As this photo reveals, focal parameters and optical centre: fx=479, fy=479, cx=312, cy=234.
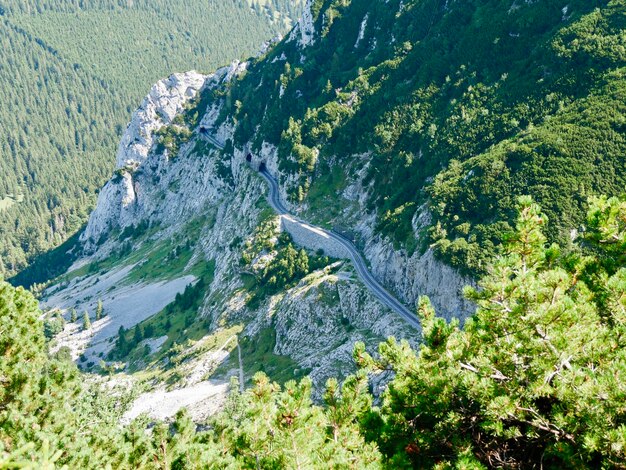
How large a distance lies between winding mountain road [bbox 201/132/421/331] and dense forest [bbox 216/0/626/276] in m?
5.22

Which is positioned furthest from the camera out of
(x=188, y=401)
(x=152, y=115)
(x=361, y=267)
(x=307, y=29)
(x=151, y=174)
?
(x=152, y=115)

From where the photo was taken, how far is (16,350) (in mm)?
→ 19844

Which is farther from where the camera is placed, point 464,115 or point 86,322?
point 86,322

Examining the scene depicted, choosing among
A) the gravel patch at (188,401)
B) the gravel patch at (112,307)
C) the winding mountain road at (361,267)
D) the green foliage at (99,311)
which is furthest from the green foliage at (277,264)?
the green foliage at (99,311)

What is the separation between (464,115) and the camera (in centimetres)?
7012

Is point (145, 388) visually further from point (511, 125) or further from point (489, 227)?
point (511, 125)

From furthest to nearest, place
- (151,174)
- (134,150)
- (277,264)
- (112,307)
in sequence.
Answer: (134,150) → (151,174) → (112,307) → (277,264)

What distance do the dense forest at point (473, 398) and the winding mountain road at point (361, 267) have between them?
4067 centimetres

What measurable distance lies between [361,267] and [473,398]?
193 feet

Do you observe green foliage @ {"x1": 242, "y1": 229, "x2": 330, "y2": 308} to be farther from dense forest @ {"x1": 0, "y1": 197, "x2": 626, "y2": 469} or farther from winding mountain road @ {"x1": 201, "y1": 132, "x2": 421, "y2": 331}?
dense forest @ {"x1": 0, "y1": 197, "x2": 626, "y2": 469}

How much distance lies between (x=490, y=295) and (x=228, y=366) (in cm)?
6705

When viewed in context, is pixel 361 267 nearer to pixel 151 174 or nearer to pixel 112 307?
pixel 112 307

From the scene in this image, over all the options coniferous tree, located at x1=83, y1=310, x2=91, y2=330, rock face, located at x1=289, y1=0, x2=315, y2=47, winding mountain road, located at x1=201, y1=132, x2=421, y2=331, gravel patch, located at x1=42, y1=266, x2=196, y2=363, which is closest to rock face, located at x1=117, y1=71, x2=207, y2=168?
gravel patch, located at x1=42, y1=266, x2=196, y2=363

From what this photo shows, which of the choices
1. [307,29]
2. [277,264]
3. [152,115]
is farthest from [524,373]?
[152,115]
